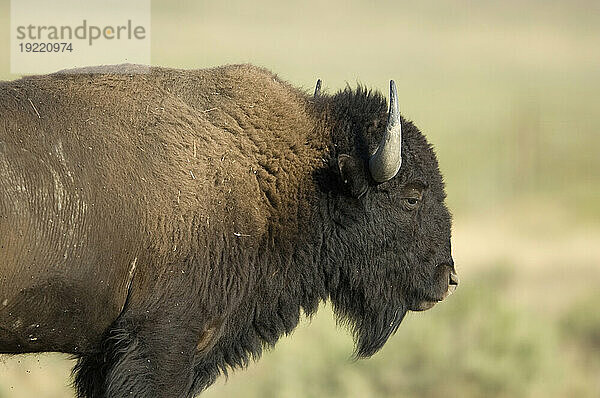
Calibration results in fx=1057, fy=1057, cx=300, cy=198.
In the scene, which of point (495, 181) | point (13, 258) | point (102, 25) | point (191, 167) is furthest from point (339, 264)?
point (495, 181)

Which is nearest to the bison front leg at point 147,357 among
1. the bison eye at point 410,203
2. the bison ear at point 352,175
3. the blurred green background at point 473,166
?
the bison ear at point 352,175

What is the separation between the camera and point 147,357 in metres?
5.30

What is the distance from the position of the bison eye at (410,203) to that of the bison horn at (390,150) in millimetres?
279

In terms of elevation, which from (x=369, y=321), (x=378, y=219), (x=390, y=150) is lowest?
(x=369, y=321)

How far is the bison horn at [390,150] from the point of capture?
555 centimetres

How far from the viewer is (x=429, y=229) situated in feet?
19.8

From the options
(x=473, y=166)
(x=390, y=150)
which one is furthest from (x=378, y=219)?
(x=473, y=166)

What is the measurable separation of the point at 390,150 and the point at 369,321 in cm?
118

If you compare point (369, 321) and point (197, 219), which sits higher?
point (197, 219)

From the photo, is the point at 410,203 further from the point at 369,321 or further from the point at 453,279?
the point at 369,321

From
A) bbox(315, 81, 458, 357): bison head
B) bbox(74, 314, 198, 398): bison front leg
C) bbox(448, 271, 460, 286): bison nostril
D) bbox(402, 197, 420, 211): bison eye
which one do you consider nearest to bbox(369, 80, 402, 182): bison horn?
bbox(315, 81, 458, 357): bison head

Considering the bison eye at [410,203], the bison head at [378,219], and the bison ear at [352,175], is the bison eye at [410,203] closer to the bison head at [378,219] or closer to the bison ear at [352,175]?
the bison head at [378,219]

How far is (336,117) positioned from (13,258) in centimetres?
205

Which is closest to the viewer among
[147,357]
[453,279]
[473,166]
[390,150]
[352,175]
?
[147,357]
